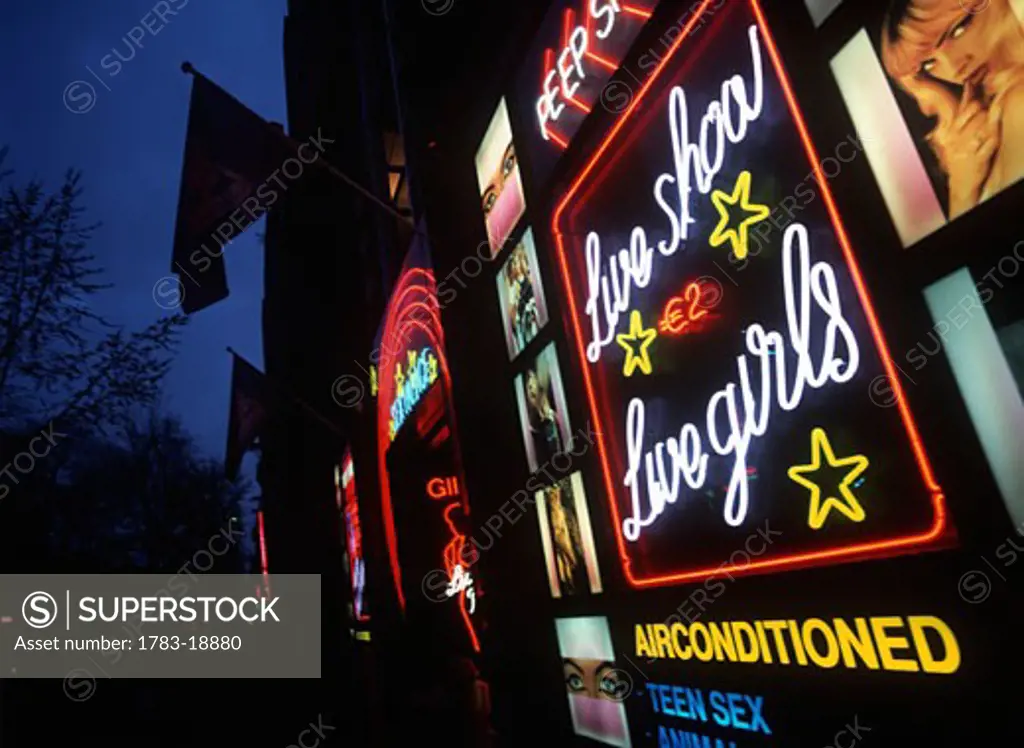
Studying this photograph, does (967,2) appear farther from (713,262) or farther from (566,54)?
(566,54)

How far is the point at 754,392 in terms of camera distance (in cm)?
292

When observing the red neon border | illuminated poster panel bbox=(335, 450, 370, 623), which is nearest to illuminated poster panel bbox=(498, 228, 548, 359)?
the red neon border

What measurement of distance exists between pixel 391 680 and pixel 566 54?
30.9 ft

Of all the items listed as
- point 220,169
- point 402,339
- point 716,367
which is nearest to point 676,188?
point 716,367

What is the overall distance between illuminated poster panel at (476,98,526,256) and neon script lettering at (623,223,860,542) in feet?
7.41

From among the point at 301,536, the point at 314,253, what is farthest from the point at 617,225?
the point at 301,536

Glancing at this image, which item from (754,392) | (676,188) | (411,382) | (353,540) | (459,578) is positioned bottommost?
(459,578)

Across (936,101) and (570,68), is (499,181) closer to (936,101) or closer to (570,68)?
(570,68)

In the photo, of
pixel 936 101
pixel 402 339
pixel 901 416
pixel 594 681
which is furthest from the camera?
pixel 402 339

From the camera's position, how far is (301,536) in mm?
22547

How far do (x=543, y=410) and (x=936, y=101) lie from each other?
3194 mm

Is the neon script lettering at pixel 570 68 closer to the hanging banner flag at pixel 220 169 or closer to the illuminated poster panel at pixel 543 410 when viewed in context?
the illuminated poster panel at pixel 543 410

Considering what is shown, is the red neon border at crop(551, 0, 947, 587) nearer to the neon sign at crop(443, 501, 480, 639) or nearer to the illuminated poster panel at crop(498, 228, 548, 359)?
the illuminated poster panel at crop(498, 228, 548, 359)

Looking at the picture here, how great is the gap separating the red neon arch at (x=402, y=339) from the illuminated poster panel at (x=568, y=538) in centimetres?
121
